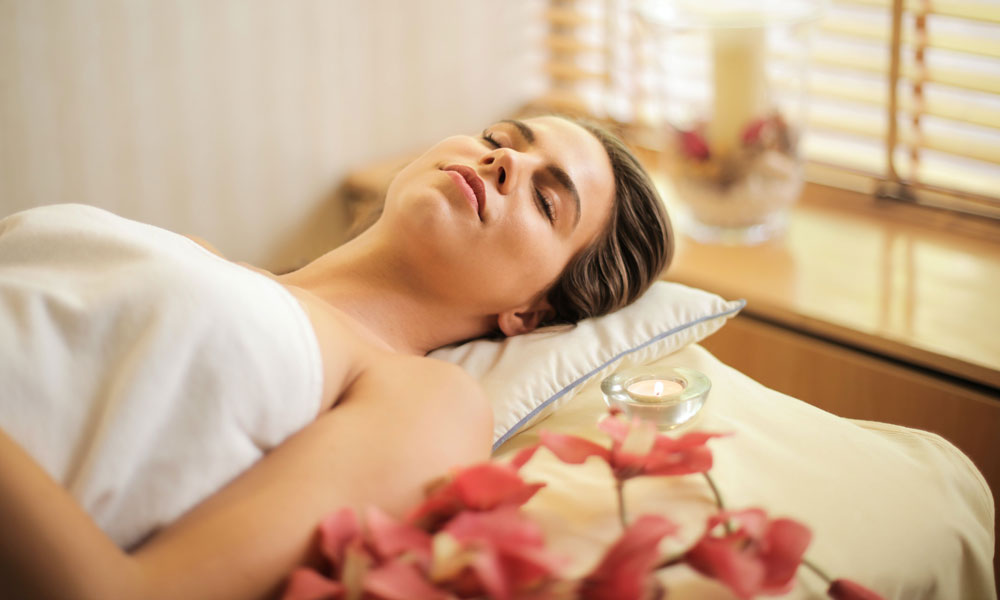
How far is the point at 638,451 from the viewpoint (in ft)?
3.10

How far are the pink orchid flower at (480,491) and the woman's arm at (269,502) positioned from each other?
8 cm

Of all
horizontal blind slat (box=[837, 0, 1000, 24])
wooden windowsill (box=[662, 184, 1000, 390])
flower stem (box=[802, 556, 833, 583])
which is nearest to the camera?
flower stem (box=[802, 556, 833, 583])

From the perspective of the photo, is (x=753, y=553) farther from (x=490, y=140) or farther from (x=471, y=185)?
(x=490, y=140)

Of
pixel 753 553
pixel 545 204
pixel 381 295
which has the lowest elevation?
pixel 753 553

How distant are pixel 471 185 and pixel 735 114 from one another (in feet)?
2.94

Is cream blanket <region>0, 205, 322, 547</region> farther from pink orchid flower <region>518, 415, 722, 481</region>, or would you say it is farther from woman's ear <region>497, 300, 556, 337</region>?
woman's ear <region>497, 300, 556, 337</region>

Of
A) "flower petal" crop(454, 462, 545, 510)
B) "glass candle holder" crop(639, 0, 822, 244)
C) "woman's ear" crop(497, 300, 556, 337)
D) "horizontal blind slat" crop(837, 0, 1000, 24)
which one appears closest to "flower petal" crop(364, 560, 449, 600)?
"flower petal" crop(454, 462, 545, 510)

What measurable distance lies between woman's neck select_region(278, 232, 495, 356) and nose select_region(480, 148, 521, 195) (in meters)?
0.17

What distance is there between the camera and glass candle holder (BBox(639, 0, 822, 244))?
1.96m

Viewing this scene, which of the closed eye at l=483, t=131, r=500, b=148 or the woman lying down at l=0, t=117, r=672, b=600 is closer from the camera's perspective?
the woman lying down at l=0, t=117, r=672, b=600

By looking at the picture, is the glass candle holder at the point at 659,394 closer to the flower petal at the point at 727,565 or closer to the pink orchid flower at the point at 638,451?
the pink orchid flower at the point at 638,451

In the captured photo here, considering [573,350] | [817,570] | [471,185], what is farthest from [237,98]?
[817,570]

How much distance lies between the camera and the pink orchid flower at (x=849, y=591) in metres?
0.89

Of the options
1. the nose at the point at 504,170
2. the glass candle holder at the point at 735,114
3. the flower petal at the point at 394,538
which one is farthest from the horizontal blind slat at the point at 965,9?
the flower petal at the point at 394,538
